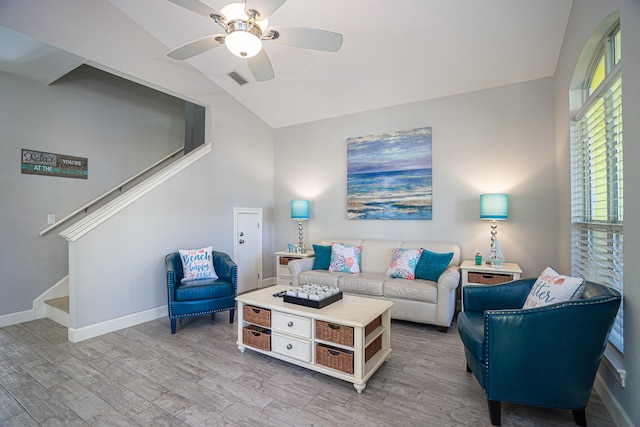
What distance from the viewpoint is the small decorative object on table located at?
247 cm

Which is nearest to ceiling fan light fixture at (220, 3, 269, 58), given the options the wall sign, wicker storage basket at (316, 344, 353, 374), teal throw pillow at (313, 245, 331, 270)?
wicker storage basket at (316, 344, 353, 374)

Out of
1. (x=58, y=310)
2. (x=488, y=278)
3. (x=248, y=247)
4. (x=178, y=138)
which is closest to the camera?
(x=488, y=278)

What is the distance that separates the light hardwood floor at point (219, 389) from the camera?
1.88 metres

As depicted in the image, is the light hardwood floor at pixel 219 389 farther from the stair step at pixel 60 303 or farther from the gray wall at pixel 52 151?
the gray wall at pixel 52 151

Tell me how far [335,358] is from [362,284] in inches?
58.4

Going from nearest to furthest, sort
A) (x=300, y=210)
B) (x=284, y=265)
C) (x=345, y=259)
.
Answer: (x=345, y=259) → (x=284, y=265) → (x=300, y=210)

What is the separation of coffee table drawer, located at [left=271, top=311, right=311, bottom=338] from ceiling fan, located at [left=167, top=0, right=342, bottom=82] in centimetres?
207

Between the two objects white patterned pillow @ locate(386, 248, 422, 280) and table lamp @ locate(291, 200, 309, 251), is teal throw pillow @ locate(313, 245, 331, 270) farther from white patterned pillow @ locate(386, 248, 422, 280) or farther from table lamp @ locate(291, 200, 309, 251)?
white patterned pillow @ locate(386, 248, 422, 280)

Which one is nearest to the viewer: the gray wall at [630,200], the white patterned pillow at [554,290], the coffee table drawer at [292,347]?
the gray wall at [630,200]

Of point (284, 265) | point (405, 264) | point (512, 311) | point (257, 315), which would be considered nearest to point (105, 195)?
point (284, 265)

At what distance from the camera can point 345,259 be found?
416 cm

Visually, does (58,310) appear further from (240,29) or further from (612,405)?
(612,405)

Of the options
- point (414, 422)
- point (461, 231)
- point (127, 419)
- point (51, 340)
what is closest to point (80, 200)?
point (51, 340)

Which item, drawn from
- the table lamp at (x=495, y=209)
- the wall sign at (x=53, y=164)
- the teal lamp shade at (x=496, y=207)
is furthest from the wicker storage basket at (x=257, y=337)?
the wall sign at (x=53, y=164)
